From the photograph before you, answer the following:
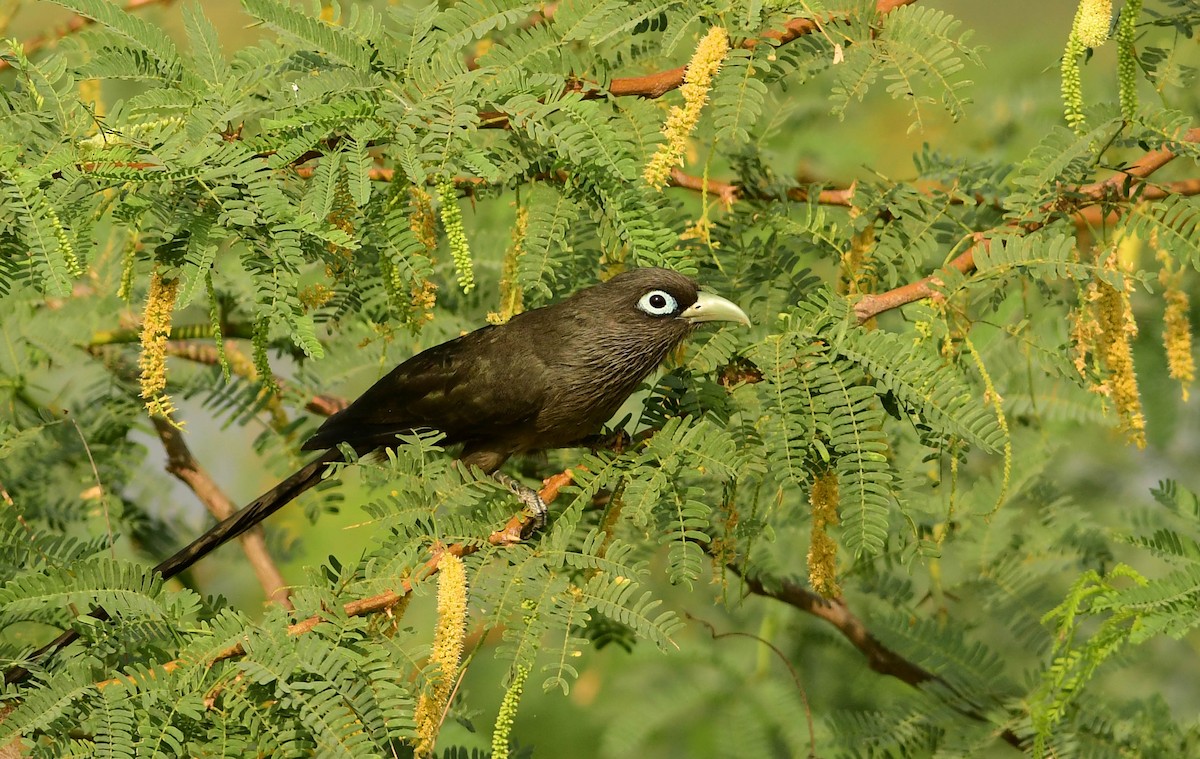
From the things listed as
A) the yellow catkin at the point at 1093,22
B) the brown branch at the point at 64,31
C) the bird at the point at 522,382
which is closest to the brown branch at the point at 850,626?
the bird at the point at 522,382

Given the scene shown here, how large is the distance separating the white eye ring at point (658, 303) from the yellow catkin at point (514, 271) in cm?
44

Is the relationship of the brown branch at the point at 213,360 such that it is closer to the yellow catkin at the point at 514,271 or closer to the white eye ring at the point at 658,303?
the yellow catkin at the point at 514,271

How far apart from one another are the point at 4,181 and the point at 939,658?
351cm

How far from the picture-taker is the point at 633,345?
14.6 feet

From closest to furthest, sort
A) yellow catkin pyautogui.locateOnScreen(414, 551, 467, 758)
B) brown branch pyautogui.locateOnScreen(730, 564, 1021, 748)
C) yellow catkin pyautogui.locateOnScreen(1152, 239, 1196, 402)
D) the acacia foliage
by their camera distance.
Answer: yellow catkin pyautogui.locateOnScreen(414, 551, 467, 758)
the acacia foliage
yellow catkin pyautogui.locateOnScreen(1152, 239, 1196, 402)
brown branch pyautogui.locateOnScreen(730, 564, 1021, 748)

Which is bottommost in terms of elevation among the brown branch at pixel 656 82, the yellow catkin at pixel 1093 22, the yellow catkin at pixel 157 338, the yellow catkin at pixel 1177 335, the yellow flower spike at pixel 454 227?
the yellow catkin at pixel 1177 335

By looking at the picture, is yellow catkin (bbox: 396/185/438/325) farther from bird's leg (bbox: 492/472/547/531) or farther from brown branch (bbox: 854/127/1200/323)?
brown branch (bbox: 854/127/1200/323)

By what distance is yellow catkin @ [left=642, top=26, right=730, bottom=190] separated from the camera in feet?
10.2

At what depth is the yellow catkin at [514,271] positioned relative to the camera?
375 cm

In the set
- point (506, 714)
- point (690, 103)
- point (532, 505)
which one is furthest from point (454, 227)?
point (506, 714)

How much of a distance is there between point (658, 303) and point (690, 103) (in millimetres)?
1292

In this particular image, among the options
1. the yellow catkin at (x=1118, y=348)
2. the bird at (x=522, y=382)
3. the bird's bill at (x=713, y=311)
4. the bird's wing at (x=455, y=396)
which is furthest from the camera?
the bird's wing at (x=455, y=396)

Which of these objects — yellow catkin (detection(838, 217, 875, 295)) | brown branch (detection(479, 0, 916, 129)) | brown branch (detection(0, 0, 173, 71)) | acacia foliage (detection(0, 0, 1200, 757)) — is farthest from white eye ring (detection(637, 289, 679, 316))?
brown branch (detection(0, 0, 173, 71))

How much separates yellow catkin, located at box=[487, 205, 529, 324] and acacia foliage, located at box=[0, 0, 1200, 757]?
0.09 feet
